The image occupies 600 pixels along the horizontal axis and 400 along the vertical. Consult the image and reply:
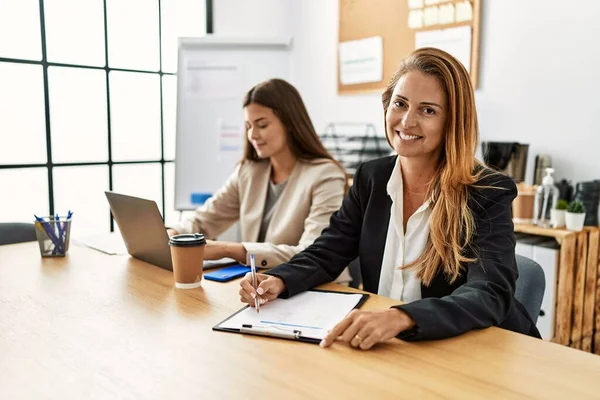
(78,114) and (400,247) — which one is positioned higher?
(78,114)

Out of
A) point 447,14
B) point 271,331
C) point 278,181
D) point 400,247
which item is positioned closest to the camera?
point 271,331

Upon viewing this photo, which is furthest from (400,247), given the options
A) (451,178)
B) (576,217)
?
(576,217)

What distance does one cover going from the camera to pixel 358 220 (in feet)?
5.46

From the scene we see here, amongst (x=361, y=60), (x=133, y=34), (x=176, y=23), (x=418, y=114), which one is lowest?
(x=418, y=114)

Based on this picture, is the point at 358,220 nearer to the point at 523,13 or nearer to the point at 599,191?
the point at 599,191

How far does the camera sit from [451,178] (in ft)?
4.72

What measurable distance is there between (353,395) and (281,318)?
0.36m

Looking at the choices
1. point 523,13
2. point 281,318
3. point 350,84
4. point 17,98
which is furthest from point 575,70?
point 17,98

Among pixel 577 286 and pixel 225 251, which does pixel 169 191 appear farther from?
pixel 577 286

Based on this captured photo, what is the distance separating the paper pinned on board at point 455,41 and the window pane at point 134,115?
1.80 metres

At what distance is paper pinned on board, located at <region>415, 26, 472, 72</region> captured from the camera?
125 inches

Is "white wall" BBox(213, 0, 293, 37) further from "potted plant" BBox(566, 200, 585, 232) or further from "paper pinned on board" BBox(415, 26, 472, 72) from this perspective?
"potted plant" BBox(566, 200, 585, 232)

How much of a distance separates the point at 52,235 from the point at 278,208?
78 centimetres

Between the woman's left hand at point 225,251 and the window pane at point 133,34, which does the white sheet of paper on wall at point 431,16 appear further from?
the woman's left hand at point 225,251
